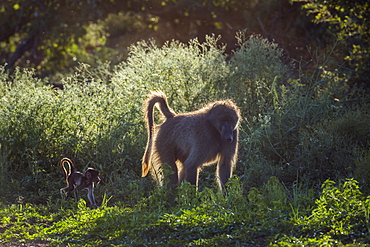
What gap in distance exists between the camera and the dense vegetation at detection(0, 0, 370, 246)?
4.46m

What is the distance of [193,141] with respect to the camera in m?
5.74

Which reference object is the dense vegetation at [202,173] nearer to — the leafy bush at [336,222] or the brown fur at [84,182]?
the leafy bush at [336,222]

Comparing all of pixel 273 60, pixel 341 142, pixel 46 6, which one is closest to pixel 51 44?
pixel 46 6

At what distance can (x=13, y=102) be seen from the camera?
7371 mm

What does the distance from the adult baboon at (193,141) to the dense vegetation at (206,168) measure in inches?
12.1

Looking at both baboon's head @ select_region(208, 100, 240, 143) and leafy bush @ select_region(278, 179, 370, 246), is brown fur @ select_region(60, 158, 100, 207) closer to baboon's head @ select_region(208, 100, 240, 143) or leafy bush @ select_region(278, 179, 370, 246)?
baboon's head @ select_region(208, 100, 240, 143)

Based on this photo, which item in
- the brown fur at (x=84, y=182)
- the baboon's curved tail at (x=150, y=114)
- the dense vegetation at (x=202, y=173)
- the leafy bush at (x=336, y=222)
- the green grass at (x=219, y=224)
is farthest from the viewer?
the brown fur at (x=84, y=182)

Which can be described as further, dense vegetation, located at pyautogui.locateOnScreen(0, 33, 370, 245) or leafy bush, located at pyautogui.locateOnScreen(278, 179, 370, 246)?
dense vegetation, located at pyautogui.locateOnScreen(0, 33, 370, 245)

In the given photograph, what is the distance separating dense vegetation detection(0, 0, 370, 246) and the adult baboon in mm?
306

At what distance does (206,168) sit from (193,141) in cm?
171

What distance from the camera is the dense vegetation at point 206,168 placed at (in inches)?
176

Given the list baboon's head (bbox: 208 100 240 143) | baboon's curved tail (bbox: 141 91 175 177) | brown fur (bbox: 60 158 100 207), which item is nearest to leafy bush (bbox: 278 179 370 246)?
baboon's head (bbox: 208 100 240 143)

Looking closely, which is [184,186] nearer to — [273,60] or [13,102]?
[13,102]

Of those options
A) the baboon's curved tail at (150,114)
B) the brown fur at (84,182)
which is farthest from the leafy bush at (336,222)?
the brown fur at (84,182)
